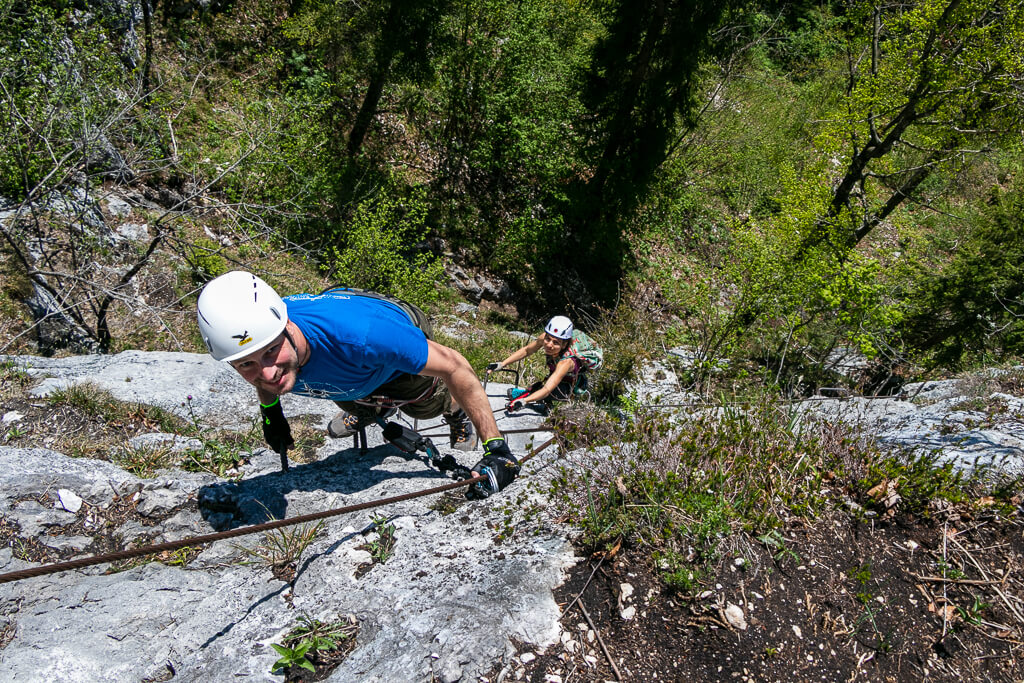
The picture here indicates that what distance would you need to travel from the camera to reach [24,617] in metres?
2.79

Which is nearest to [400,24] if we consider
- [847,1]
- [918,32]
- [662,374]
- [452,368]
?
[662,374]

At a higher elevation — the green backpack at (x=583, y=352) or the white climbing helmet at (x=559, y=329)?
the white climbing helmet at (x=559, y=329)

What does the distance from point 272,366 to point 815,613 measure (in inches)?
123

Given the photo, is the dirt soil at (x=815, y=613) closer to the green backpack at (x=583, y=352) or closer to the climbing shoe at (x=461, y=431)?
the climbing shoe at (x=461, y=431)

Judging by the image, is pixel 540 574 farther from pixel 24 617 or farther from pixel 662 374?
pixel 662 374

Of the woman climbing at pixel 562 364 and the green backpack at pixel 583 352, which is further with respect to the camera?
the green backpack at pixel 583 352

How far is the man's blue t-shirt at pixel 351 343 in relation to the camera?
3.25 meters

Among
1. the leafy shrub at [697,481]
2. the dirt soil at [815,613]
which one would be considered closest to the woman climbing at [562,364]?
the leafy shrub at [697,481]

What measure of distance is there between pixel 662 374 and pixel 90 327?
800 cm

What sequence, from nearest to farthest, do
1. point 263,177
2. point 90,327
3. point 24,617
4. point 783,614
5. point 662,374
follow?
point 24,617
point 783,614
point 90,327
point 662,374
point 263,177

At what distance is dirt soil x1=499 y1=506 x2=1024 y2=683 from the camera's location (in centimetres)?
288

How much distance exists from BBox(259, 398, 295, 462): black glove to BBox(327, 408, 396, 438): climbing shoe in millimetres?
680

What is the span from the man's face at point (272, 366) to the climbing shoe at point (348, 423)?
4.52 ft

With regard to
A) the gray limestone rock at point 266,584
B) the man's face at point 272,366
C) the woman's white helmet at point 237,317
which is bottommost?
the gray limestone rock at point 266,584
